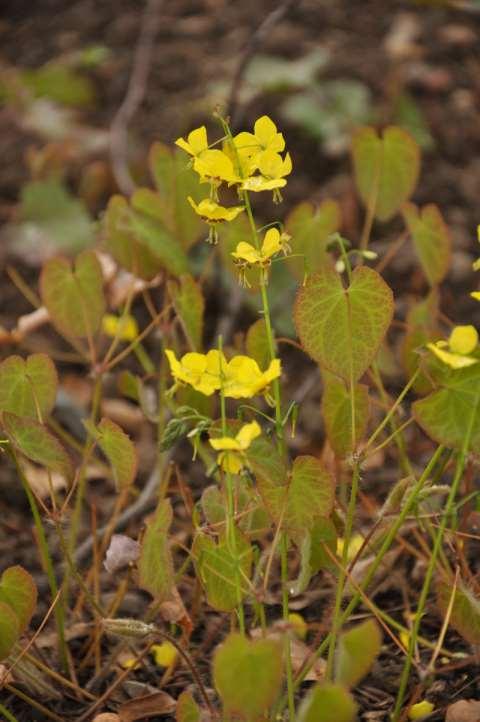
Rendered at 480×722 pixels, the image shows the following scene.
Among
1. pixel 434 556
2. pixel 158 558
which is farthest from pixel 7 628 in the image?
pixel 434 556

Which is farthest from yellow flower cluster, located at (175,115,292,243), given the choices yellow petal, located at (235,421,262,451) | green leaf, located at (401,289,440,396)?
green leaf, located at (401,289,440,396)

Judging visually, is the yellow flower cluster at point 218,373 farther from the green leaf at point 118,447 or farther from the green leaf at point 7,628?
the green leaf at point 7,628

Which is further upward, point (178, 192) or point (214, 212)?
point (214, 212)

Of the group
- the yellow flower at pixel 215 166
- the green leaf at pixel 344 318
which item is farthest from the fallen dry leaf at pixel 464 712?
the yellow flower at pixel 215 166

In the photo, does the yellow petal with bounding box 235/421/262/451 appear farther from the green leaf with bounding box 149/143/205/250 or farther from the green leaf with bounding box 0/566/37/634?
the green leaf with bounding box 149/143/205/250

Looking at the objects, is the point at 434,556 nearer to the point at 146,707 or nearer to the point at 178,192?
the point at 146,707

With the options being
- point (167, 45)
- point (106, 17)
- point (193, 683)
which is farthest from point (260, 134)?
point (106, 17)
